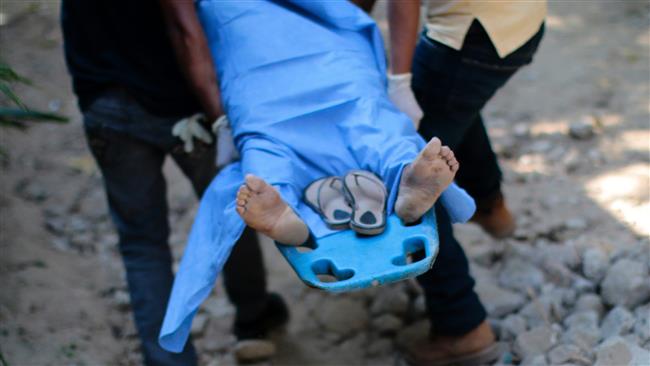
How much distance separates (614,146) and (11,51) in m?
3.52

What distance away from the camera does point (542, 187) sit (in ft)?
11.8

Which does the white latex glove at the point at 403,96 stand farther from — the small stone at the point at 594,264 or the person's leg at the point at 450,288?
the small stone at the point at 594,264

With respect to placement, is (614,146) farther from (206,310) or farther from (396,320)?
(206,310)

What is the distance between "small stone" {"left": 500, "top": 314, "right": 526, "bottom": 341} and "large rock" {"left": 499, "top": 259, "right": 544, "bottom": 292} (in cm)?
20

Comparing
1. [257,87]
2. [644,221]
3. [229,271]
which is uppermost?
[257,87]

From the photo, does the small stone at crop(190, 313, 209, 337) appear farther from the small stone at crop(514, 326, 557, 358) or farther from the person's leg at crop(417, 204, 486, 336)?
the small stone at crop(514, 326, 557, 358)

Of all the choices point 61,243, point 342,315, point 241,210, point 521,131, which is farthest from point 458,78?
point 61,243

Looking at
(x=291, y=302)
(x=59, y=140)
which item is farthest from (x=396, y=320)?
(x=59, y=140)

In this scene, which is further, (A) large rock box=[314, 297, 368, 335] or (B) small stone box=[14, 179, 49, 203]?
(B) small stone box=[14, 179, 49, 203]

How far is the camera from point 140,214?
254 cm

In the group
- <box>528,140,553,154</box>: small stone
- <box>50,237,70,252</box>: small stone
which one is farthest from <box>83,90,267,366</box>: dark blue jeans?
<box>528,140,553,154</box>: small stone

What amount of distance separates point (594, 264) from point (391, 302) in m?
0.79

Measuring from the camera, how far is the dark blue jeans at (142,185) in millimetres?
2432

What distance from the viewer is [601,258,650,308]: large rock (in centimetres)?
250
